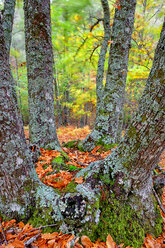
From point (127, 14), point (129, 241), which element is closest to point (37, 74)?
point (127, 14)

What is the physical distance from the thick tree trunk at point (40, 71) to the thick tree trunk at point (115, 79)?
1283 millimetres

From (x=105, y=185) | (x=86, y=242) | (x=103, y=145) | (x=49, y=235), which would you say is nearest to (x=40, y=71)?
(x=103, y=145)

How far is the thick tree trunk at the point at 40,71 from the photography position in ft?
9.16

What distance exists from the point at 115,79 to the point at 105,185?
2874 mm

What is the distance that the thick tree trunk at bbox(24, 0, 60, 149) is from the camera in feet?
9.16

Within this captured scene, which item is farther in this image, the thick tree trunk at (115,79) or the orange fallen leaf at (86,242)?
the thick tree trunk at (115,79)

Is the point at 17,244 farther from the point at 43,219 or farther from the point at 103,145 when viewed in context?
the point at 103,145

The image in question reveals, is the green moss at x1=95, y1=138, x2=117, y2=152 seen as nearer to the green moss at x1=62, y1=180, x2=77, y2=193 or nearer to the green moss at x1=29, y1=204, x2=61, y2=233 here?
the green moss at x1=62, y1=180, x2=77, y2=193

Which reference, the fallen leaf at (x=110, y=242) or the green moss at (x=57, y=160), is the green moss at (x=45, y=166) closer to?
the green moss at (x=57, y=160)

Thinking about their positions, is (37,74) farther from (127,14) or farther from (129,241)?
(129,241)

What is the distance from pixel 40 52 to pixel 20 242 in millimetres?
3279

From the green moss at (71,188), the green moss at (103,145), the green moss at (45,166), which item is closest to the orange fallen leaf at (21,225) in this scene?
the green moss at (71,188)

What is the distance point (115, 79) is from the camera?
357cm

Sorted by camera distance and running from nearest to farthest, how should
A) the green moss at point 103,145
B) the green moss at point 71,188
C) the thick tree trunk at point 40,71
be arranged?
the green moss at point 71,188, the thick tree trunk at point 40,71, the green moss at point 103,145
